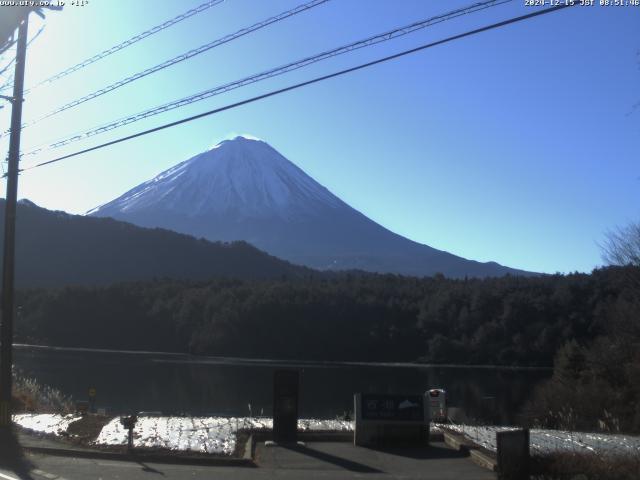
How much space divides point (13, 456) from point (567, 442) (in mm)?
9179

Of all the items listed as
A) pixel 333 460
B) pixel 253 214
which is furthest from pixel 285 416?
pixel 253 214

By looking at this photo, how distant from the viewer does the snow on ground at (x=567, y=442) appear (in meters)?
12.2

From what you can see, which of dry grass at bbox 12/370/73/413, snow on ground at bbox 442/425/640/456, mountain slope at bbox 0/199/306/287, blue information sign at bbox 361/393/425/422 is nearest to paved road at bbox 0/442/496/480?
blue information sign at bbox 361/393/425/422

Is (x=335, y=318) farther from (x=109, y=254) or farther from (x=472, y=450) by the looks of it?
(x=472, y=450)

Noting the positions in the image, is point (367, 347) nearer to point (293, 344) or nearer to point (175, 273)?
point (293, 344)

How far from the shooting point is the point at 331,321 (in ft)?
264

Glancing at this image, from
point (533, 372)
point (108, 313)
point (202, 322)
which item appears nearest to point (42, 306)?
point (108, 313)

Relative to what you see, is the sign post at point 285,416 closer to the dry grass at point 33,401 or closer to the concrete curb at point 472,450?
the concrete curb at point 472,450

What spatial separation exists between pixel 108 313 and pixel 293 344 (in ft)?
76.8

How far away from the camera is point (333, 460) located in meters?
12.5

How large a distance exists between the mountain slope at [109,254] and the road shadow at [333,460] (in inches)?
3911

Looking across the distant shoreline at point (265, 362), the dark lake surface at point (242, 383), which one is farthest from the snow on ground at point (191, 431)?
the distant shoreline at point (265, 362)

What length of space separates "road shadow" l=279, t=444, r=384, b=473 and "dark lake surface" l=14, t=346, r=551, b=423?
17.5 meters

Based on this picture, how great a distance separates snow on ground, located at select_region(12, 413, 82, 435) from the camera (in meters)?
15.3
